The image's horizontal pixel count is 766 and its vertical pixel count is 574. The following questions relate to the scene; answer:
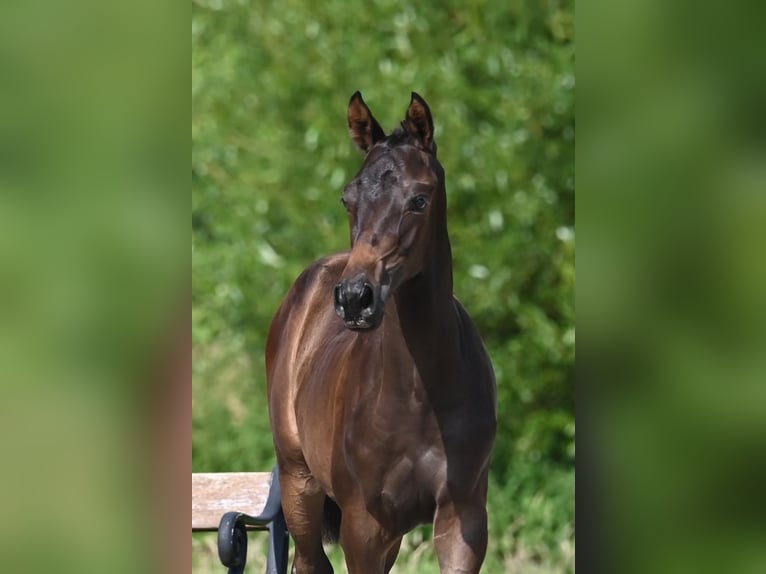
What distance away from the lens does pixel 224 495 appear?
4.31 meters

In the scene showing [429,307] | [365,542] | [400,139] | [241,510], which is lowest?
[241,510]

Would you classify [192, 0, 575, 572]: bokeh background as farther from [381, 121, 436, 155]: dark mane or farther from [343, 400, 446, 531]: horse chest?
[381, 121, 436, 155]: dark mane

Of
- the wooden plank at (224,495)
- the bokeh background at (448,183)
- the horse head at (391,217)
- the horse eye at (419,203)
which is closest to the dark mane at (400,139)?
the horse head at (391,217)

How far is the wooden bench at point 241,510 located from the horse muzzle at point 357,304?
137 cm

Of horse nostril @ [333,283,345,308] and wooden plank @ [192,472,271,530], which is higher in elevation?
horse nostril @ [333,283,345,308]

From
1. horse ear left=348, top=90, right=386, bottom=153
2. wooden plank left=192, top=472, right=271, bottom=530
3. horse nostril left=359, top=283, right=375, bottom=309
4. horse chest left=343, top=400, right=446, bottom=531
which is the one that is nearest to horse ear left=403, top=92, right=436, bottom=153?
horse ear left=348, top=90, right=386, bottom=153

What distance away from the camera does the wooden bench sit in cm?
364

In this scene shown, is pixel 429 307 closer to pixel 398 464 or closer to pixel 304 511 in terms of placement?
pixel 398 464

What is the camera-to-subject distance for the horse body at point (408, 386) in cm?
257

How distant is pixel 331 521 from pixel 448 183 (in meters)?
2.60

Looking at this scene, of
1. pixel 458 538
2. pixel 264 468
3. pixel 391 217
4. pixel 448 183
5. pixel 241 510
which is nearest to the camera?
pixel 391 217

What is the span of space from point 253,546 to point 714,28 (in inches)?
210

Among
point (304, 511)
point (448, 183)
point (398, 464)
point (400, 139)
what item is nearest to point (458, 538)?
point (398, 464)

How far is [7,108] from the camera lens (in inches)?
34.4
